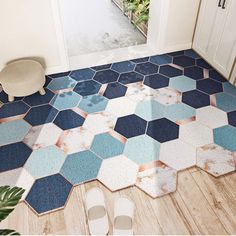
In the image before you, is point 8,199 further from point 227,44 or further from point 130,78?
point 227,44

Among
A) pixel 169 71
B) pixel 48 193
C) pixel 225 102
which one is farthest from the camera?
pixel 169 71

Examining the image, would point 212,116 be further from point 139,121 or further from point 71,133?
point 71,133

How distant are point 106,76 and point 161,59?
80 centimetres

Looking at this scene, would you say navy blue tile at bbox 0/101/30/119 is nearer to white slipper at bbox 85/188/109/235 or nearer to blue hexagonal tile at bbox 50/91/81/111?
blue hexagonal tile at bbox 50/91/81/111

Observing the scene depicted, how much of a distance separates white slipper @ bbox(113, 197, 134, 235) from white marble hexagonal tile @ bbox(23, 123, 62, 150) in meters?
0.84

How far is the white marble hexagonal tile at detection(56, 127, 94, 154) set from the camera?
217 centimetres

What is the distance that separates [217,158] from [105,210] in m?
1.02

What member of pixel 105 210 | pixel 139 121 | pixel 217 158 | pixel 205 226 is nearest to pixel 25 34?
pixel 139 121

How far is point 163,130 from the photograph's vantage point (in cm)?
233

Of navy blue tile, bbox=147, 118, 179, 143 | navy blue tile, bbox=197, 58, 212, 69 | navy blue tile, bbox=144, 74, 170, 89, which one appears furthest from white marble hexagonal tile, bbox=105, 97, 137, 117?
navy blue tile, bbox=197, 58, 212, 69

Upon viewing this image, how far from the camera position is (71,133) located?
2.31m

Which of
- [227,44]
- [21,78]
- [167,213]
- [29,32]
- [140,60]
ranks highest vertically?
[29,32]

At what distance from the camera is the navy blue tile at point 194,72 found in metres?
2.98

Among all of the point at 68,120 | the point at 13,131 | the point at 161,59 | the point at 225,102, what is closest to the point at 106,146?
the point at 68,120
